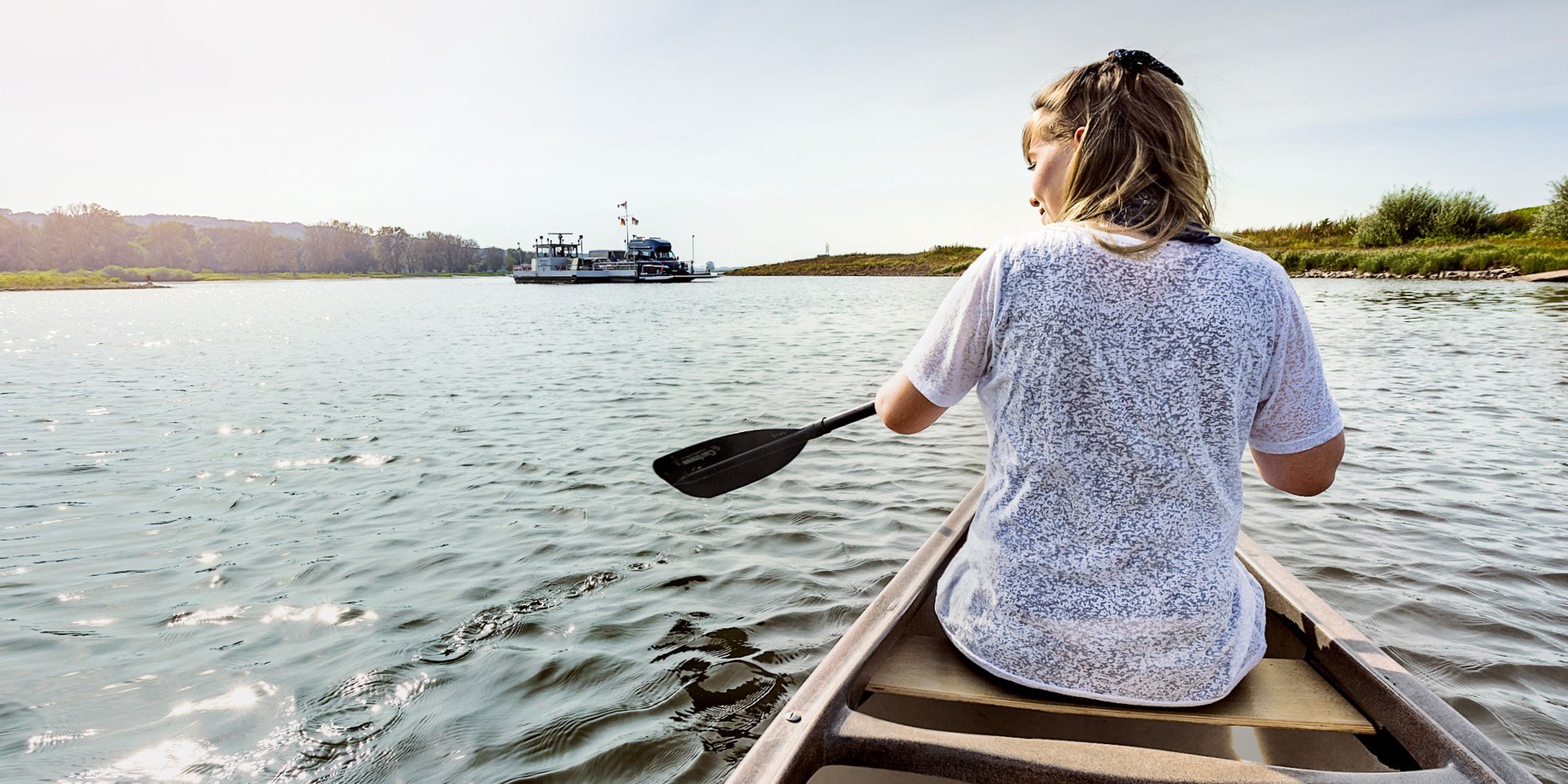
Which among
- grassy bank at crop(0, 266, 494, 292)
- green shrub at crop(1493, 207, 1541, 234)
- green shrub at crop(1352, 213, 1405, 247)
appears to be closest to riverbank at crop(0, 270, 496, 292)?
grassy bank at crop(0, 266, 494, 292)

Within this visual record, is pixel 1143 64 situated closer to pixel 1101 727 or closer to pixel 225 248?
pixel 1101 727

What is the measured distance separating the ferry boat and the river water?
2067 inches

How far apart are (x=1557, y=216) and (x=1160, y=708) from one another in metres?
40.3

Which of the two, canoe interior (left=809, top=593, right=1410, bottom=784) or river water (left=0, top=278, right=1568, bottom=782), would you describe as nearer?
canoe interior (left=809, top=593, right=1410, bottom=784)

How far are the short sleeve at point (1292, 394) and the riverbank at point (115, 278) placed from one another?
80.4 meters

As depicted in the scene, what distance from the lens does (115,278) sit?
80812 millimetres

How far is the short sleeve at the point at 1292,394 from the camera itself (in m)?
1.30

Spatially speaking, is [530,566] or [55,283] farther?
[55,283]

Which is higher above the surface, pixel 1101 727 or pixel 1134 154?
pixel 1134 154

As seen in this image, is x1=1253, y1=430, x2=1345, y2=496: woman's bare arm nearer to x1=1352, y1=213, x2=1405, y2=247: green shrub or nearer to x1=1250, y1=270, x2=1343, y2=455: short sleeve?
x1=1250, y1=270, x2=1343, y2=455: short sleeve

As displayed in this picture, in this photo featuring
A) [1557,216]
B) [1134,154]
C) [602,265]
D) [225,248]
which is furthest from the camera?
[225,248]

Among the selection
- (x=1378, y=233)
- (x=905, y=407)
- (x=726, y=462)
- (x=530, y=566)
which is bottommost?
(x=530, y=566)

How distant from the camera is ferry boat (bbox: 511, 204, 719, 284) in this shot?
6088cm

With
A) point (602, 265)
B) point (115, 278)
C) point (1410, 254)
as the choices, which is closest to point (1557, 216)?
point (1410, 254)
